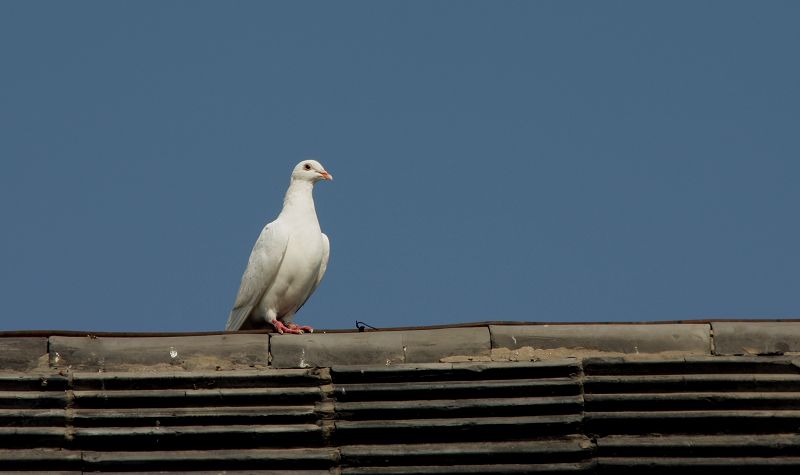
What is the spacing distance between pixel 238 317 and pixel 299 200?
45.2 inches

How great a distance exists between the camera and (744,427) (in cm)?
870

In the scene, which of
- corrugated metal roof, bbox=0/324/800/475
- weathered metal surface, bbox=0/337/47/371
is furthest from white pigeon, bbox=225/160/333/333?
corrugated metal roof, bbox=0/324/800/475

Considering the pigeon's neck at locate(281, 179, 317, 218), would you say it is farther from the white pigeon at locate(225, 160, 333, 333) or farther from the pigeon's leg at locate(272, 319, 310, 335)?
the pigeon's leg at locate(272, 319, 310, 335)

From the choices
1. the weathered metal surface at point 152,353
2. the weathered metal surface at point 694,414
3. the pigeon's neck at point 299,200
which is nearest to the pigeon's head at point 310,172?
the pigeon's neck at point 299,200

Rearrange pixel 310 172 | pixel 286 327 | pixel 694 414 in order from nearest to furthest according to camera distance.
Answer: pixel 694 414 < pixel 286 327 < pixel 310 172

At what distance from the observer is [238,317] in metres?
13.0

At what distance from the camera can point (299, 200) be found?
44.0 feet

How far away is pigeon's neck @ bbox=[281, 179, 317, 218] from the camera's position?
43.7 ft

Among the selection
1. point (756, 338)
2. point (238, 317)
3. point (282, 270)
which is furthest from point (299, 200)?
point (756, 338)

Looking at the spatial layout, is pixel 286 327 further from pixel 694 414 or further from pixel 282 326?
pixel 694 414

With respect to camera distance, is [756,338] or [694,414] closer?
[694,414]

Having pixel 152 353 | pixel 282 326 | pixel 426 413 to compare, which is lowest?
pixel 426 413

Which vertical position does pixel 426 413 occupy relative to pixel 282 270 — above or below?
below

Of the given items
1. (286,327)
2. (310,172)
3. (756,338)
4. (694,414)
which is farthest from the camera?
(310,172)
